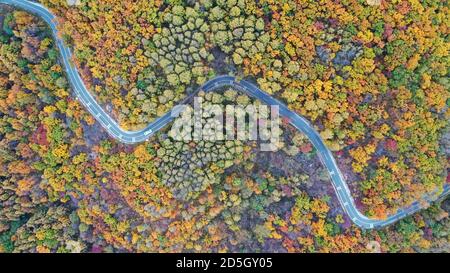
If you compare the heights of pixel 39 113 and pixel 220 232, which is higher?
pixel 39 113

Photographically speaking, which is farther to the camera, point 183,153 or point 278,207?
point 278,207

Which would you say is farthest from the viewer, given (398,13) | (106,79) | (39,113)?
(39,113)

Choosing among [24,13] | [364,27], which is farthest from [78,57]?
[364,27]

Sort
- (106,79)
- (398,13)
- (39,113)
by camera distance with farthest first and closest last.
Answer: (39,113) < (106,79) < (398,13)

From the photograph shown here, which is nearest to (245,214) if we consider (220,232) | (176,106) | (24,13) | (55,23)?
(220,232)

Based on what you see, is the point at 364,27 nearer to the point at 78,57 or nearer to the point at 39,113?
the point at 78,57

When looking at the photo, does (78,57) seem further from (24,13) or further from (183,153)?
(183,153)

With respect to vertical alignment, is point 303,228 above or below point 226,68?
below

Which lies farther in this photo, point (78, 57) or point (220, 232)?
point (220, 232)

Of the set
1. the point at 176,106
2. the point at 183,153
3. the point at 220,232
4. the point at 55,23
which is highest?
the point at 55,23
